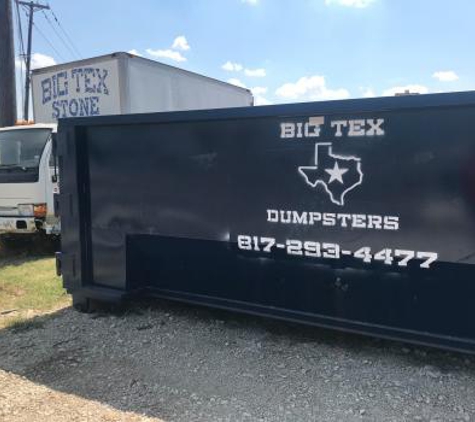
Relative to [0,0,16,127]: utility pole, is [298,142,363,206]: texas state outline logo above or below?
below

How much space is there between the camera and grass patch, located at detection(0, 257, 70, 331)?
4.99 metres

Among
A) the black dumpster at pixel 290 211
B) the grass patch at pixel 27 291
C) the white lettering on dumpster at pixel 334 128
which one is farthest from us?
the grass patch at pixel 27 291

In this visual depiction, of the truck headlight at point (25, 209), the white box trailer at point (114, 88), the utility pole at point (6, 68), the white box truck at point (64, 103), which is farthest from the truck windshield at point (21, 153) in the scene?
the utility pole at point (6, 68)

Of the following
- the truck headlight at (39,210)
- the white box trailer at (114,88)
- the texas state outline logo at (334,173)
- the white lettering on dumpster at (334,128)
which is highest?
Result: the white box trailer at (114,88)

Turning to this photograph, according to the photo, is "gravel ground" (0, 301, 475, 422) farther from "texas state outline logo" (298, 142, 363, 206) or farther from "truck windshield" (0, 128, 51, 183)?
"truck windshield" (0, 128, 51, 183)

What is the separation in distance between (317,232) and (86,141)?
7.69 ft

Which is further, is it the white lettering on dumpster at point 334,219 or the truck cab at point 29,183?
the truck cab at point 29,183

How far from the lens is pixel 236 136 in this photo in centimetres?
393

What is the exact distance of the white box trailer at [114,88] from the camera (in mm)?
8516

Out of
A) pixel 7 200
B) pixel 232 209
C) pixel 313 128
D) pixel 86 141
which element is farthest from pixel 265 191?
pixel 7 200

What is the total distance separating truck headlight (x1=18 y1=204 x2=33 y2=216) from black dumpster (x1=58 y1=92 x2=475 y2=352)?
122 inches

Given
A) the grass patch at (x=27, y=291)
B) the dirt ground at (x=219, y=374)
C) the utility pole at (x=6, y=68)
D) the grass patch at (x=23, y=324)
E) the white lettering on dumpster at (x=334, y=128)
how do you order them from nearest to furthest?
1. the dirt ground at (x=219, y=374)
2. the white lettering on dumpster at (x=334, y=128)
3. the grass patch at (x=23, y=324)
4. the grass patch at (x=27, y=291)
5. the utility pole at (x=6, y=68)

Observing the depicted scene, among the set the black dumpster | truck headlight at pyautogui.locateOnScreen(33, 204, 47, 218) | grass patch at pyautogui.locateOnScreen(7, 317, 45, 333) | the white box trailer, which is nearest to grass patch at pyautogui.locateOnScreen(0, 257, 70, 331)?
grass patch at pyautogui.locateOnScreen(7, 317, 45, 333)

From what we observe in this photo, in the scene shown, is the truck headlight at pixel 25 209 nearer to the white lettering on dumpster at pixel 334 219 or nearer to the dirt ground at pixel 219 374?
the dirt ground at pixel 219 374
